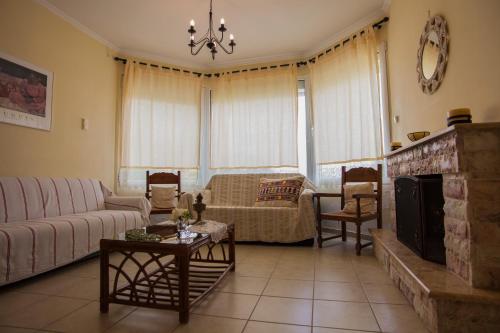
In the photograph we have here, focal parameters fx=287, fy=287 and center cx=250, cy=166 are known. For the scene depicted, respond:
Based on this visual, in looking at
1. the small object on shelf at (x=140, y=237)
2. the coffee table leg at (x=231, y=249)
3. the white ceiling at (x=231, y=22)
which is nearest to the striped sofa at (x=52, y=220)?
the small object on shelf at (x=140, y=237)

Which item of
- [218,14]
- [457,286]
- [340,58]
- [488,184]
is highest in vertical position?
[218,14]

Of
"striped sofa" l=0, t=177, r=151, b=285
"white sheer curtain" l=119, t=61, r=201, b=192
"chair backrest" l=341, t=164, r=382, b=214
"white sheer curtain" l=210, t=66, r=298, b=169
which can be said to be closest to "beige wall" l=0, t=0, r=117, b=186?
"white sheer curtain" l=119, t=61, r=201, b=192

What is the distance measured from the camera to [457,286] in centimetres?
135

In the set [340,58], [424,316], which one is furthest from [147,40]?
[424,316]

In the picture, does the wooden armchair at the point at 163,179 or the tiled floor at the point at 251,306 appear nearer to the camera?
the tiled floor at the point at 251,306

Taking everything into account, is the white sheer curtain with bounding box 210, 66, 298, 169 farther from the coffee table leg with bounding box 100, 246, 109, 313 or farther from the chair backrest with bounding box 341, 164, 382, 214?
the coffee table leg with bounding box 100, 246, 109, 313

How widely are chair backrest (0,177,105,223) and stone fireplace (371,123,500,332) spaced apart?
3.06m

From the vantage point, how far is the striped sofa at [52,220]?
1991mm

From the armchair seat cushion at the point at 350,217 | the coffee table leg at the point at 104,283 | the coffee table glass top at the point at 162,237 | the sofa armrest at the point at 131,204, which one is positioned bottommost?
the coffee table leg at the point at 104,283

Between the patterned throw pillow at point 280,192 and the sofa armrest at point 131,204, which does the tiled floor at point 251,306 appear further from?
the patterned throw pillow at point 280,192

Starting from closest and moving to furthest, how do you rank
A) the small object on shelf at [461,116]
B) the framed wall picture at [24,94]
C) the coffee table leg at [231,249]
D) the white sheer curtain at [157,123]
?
the small object on shelf at [461,116] → the coffee table leg at [231,249] → the framed wall picture at [24,94] → the white sheer curtain at [157,123]

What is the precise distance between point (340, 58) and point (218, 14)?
166 cm

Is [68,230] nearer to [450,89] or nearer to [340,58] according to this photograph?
[450,89]

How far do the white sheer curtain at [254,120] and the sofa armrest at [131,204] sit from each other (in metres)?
1.43
